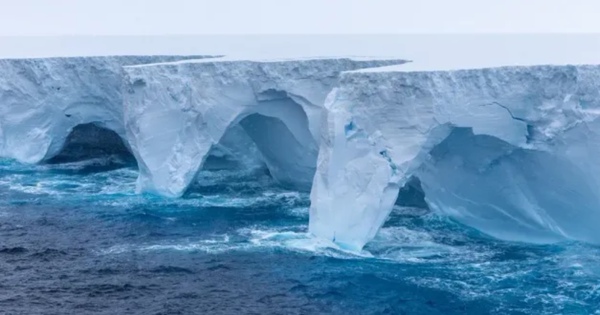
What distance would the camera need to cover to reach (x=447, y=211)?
15.5 m

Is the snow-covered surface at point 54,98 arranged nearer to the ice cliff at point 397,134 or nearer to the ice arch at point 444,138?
the ice cliff at point 397,134

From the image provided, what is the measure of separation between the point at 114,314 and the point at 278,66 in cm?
771

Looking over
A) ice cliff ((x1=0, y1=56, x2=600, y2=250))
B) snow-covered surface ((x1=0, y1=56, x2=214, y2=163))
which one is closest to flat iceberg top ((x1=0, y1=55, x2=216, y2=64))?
snow-covered surface ((x1=0, y1=56, x2=214, y2=163))

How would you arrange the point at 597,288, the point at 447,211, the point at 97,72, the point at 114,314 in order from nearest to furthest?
the point at 114,314, the point at 597,288, the point at 447,211, the point at 97,72

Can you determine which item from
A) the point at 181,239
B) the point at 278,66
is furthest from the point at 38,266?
the point at 278,66

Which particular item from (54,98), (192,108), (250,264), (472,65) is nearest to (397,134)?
(472,65)

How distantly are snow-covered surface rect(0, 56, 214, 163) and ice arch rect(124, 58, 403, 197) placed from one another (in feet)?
11.2

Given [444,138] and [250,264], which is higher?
[444,138]

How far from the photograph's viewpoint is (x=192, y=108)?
17156mm

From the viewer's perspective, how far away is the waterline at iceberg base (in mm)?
11695

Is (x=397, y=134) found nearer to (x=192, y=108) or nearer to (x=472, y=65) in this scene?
(x=472, y=65)

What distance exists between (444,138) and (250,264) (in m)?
4.25

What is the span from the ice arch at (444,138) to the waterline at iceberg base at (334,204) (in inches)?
1.0

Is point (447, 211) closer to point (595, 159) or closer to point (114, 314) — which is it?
point (595, 159)
